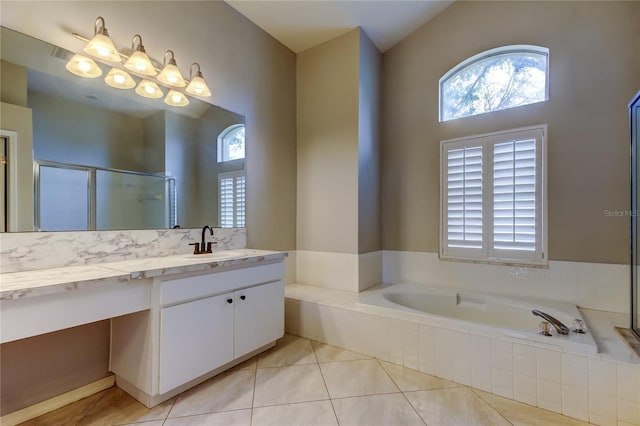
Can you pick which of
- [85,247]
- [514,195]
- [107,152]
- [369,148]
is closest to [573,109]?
[514,195]

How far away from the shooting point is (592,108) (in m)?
2.37

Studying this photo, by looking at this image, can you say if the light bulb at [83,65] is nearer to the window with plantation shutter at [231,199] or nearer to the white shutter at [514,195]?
the window with plantation shutter at [231,199]

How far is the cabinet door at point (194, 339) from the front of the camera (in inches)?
63.0

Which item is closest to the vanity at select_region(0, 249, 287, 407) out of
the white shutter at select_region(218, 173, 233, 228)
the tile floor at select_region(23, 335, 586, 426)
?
the tile floor at select_region(23, 335, 586, 426)

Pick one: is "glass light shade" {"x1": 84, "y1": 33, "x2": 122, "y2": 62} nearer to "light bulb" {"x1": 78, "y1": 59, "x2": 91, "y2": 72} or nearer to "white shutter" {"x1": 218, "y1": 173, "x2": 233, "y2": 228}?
"light bulb" {"x1": 78, "y1": 59, "x2": 91, "y2": 72}

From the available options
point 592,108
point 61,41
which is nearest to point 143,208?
point 61,41

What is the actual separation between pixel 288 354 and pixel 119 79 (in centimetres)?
227

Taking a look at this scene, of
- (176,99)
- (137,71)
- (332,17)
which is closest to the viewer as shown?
(137,71)

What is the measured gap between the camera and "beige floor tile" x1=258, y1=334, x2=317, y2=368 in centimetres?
218

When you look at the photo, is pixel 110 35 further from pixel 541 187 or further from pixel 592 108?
pixel 592 108

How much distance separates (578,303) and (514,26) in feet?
8.23

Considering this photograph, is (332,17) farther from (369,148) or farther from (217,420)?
(217,420)

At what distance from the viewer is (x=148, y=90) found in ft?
6.70

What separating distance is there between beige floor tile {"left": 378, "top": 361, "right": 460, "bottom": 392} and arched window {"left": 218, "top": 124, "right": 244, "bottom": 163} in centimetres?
213
